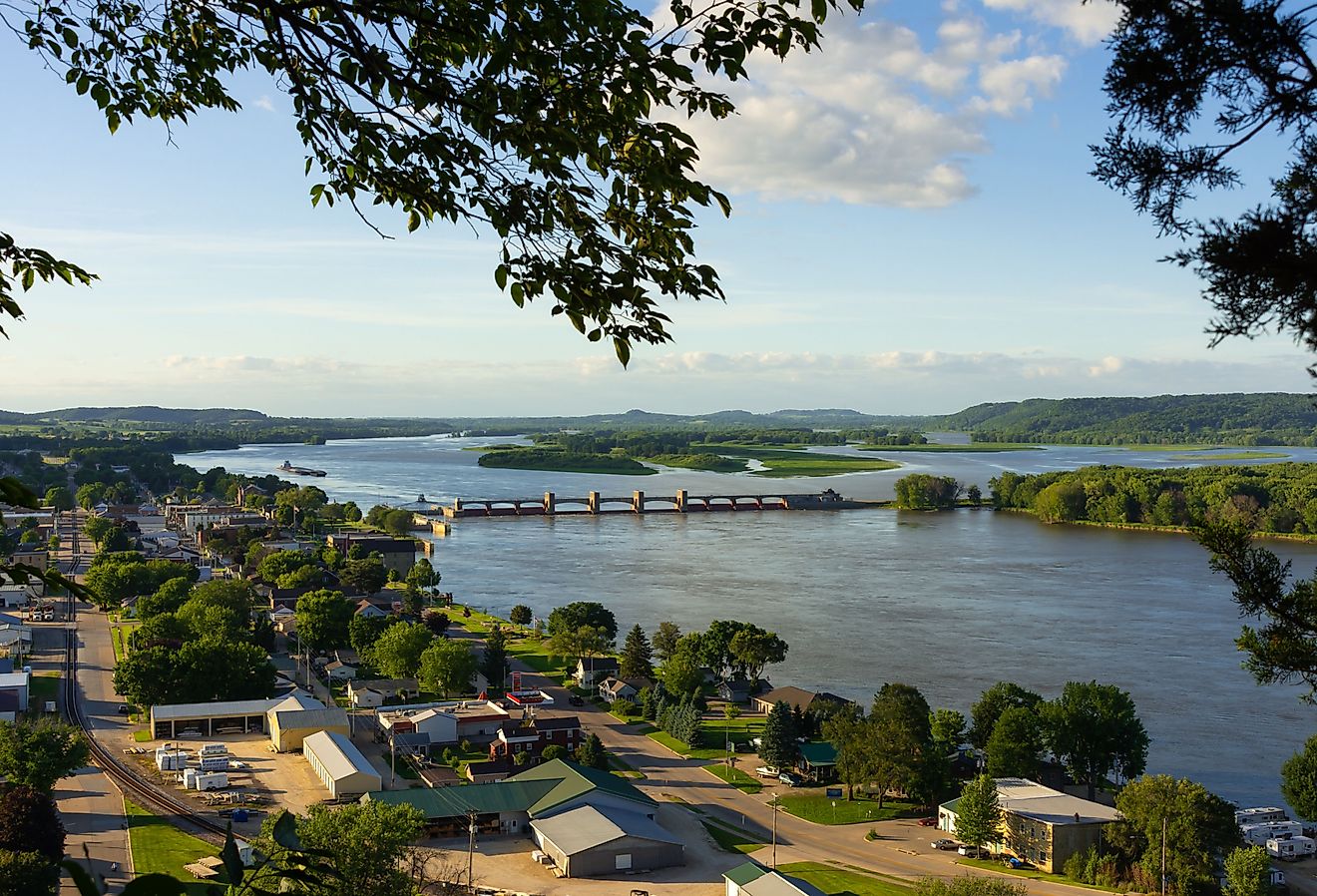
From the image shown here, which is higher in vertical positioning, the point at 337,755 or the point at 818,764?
the point at 337,755

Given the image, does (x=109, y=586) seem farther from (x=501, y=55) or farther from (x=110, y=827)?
(x=501, y=55)

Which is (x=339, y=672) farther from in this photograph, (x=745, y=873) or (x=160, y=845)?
(x=745, y=873)

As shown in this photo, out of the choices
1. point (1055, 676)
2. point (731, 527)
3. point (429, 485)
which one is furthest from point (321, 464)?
point (1055, 676)

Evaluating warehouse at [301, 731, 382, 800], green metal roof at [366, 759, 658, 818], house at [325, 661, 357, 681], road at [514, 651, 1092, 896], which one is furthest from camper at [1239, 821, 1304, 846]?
house at [325, 661, 357, 681]

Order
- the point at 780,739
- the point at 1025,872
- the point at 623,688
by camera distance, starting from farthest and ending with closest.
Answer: the point at 623,688
the point at 780,739
the point at 1025,872

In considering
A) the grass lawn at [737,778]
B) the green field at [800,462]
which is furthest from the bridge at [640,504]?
the grass lawn at [737,778]

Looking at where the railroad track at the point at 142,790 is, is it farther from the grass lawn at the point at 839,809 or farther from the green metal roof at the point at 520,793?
the grass lawn at the point at 839,809

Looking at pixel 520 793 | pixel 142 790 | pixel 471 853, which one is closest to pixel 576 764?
pixel 520 793
